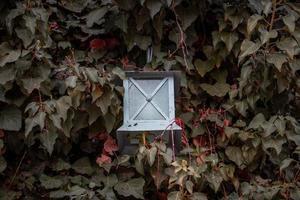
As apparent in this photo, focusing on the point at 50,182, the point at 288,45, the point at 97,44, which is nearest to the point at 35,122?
the point at 50,182

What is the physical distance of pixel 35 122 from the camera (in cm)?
201

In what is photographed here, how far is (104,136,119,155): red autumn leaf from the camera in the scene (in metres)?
2.23

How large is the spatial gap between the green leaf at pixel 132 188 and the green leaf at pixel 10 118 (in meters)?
0.50

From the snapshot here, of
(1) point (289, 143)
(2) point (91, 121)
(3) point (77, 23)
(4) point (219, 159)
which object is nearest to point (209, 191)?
(4) point (219, 159)

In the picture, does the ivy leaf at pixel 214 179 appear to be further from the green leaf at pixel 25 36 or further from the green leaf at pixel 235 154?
the green leaf at pixel 25 36

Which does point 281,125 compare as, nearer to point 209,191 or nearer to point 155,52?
point 209,191

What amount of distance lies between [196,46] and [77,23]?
0.60 metres

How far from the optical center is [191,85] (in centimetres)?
247

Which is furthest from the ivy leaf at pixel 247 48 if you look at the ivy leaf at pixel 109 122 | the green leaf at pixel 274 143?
the ivy leaf at pixel 109 122

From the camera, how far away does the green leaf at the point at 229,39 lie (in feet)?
7.84

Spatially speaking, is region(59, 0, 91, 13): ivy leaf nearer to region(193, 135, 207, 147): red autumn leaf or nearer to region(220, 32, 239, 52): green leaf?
region(220, 32, 239, 52): green leaf

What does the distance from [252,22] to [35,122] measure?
101cm

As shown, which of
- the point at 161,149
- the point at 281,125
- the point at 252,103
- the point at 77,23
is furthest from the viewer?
the point at 77,23

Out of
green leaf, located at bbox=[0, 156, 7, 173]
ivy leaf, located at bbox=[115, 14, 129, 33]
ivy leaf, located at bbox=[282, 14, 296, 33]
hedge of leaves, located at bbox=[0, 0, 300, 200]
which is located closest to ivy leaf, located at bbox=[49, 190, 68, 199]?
hedge of leaves, located at bbox=[0, 0, 300, 200]
